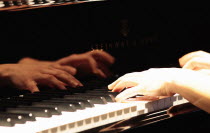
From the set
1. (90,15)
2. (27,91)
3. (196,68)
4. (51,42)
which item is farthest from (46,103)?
(196,68)

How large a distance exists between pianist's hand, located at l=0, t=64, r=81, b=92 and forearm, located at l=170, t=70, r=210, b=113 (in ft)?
1.66

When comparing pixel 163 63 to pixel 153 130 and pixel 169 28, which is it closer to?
pixel 169 28

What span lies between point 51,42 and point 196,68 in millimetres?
642

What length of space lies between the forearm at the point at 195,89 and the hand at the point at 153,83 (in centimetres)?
2

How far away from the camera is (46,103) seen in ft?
5.10

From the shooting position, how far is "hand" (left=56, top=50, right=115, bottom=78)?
1.94m

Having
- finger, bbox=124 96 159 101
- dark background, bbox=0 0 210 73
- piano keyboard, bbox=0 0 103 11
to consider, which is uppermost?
piano keyboard, bbox=0 0 103 11

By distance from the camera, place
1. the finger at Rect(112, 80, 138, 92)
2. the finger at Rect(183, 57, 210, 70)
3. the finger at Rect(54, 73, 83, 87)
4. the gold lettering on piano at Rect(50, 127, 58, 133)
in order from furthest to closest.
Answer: the finger at Rect(183, 57, 210, 70) < the finger at Rect(54, 73, 83, 87) < the finger at Rect(112, 80, 138, 92) < the gold lettering on piano at Rect(50, 127, 58, 133)

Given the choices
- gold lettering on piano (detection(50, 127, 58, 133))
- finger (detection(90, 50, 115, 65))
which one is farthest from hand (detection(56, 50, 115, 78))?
gold lettering on piano (detection(50, 127, 58, 133))

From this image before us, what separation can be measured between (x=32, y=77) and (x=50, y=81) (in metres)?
0.08

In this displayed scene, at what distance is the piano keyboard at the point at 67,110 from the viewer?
4.08 ft

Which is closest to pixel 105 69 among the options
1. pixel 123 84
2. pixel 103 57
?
pixel 103 57

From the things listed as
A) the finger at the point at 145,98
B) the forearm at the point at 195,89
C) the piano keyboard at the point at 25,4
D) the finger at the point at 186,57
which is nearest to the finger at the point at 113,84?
the finger at the point at 145,98

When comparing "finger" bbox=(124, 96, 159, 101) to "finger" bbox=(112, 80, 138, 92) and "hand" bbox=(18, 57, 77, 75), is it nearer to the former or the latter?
"finger" bbox=(112, 80, 138, 92)
